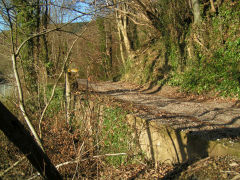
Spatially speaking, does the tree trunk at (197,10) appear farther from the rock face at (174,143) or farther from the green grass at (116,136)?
the rock face at (174,143)

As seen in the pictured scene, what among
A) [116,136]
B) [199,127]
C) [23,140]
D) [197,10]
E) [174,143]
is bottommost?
[116,136]

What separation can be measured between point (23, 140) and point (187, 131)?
331 cm

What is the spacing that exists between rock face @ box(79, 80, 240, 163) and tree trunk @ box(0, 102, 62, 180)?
8.30 ft

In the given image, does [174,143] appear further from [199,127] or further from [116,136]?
[116,136]

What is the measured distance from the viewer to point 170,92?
10.1 m

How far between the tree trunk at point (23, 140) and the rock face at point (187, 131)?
8.30ft

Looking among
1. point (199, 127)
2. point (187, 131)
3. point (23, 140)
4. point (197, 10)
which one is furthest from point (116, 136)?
point (197, 10)

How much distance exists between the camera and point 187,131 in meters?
4.46

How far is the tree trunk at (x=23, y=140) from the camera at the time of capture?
2.46 metres

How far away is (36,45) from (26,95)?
76.8 inches

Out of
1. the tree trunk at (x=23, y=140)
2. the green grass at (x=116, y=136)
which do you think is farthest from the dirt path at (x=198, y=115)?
the tree trunk at (x=23, y=140)

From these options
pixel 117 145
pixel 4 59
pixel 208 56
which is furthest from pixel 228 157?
pixel 4 59

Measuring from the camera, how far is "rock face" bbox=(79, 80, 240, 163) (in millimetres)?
3689

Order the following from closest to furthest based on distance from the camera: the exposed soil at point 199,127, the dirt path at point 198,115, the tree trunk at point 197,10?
1. the exposed soil at point 199,127
2. the dirt path at point 198,115
3. the tree trunk at point 197,10
